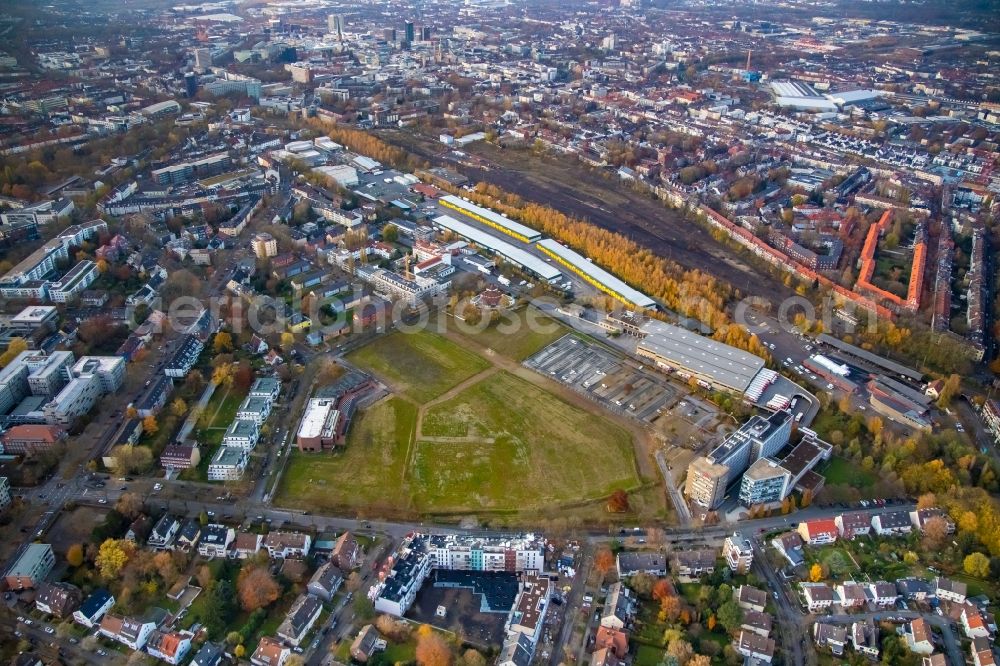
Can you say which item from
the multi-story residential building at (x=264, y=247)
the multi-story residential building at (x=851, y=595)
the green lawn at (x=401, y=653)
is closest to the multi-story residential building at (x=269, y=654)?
the green lawn at (x=401, y=653)

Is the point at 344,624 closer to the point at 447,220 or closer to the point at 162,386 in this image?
the point at 162,386

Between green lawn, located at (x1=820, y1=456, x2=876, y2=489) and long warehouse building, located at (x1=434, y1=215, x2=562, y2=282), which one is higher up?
green lawn, located at (x1=820, y1=456, x2=876, y2=489)

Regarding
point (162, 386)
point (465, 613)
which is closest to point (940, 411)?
point (465, 613)

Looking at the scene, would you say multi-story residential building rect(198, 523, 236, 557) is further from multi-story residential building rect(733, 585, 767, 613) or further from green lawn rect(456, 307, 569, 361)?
multi-story residential building rect(733, 585, 767, 613)

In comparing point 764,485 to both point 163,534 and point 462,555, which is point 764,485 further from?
point 163,534

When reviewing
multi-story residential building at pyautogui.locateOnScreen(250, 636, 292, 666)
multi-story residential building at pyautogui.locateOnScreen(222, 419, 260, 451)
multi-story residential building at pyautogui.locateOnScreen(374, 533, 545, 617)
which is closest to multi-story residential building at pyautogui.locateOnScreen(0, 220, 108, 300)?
multi-story residential building at pyautogui.locateOnScreen(222, 419, 260, 451)

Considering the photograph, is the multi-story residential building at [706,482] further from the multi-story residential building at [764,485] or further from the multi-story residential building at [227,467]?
the multi-story residential building at [227,467]

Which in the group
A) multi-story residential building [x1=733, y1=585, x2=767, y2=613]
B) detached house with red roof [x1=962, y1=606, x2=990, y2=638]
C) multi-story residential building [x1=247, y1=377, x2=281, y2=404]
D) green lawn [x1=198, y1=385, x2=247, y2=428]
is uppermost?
detached house with red roof [x1=962, y1=606, x2=990, y2=638]
